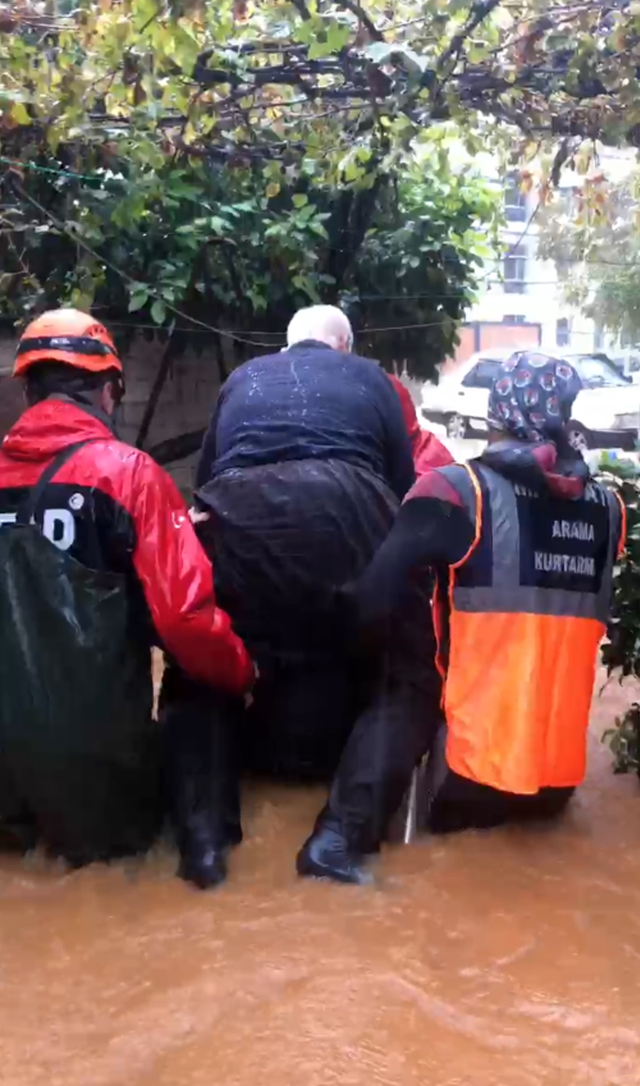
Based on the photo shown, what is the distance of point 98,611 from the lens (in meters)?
3.22

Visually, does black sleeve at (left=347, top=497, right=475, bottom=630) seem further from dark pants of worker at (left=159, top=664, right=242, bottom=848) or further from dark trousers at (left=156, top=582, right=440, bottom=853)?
dark pants of worker at (left=159, top=664, right=242, bottom=848)

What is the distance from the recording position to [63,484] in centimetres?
328

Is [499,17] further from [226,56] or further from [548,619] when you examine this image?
[548,619]

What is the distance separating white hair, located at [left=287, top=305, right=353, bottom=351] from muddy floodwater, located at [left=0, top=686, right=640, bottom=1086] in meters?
1.74

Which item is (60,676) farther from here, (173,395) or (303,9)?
(173,395)

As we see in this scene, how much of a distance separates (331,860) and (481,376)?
2.12m

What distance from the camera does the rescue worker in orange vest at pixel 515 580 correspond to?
3.33 metres

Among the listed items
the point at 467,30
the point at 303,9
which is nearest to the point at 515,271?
the point at 467,30

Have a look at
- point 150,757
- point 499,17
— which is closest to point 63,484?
point 150,757

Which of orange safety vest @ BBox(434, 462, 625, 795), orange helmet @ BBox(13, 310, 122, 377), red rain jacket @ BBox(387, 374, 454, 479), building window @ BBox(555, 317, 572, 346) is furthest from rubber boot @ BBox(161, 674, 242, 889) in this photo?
building window @ BBox(555, 317, 572, 346)

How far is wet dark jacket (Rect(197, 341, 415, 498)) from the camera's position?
3.79m

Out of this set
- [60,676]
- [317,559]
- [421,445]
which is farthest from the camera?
[421,445]

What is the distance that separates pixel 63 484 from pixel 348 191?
3.53m

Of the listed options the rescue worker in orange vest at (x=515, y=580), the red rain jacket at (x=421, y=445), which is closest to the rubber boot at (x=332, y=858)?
the rescue worker in orange vest at (x=515, y=580)
